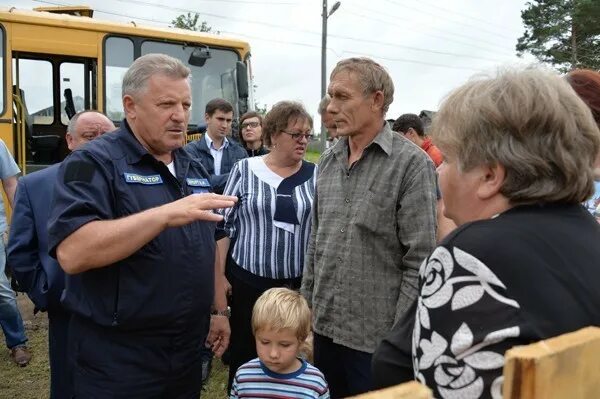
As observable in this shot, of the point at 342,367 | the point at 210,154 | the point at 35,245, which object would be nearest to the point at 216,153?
A: the point at 210,154

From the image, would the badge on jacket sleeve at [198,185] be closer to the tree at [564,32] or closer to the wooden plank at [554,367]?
the wooden plank at [554,367]

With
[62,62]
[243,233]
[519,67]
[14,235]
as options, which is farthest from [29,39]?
[519,67]

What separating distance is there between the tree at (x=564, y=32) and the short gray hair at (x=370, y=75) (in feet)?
83.5

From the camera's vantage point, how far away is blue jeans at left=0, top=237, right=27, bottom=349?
425cm

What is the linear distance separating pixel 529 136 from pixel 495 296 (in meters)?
0.33

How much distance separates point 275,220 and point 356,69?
3.46 ft

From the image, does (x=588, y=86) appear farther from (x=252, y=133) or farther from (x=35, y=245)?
(x=252, y=133)

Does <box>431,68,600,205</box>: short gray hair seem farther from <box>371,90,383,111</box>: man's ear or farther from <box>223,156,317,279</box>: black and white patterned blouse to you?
<box>223,156,317,279</box>: black and white patterned blouse

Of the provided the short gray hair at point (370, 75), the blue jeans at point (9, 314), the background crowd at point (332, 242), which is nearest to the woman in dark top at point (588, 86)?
the background crowd at point (332, 242)

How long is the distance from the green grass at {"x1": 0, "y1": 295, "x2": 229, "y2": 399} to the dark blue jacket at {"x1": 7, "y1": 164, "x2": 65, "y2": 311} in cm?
137

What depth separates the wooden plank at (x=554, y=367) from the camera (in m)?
0.66

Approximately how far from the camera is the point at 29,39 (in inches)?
242

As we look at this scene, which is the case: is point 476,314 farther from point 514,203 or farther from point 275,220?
point 275,220

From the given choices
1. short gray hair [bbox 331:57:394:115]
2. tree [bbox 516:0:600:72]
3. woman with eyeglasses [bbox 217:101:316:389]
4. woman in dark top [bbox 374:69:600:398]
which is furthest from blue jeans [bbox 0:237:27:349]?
tree [bbox 516:0:600:72]
